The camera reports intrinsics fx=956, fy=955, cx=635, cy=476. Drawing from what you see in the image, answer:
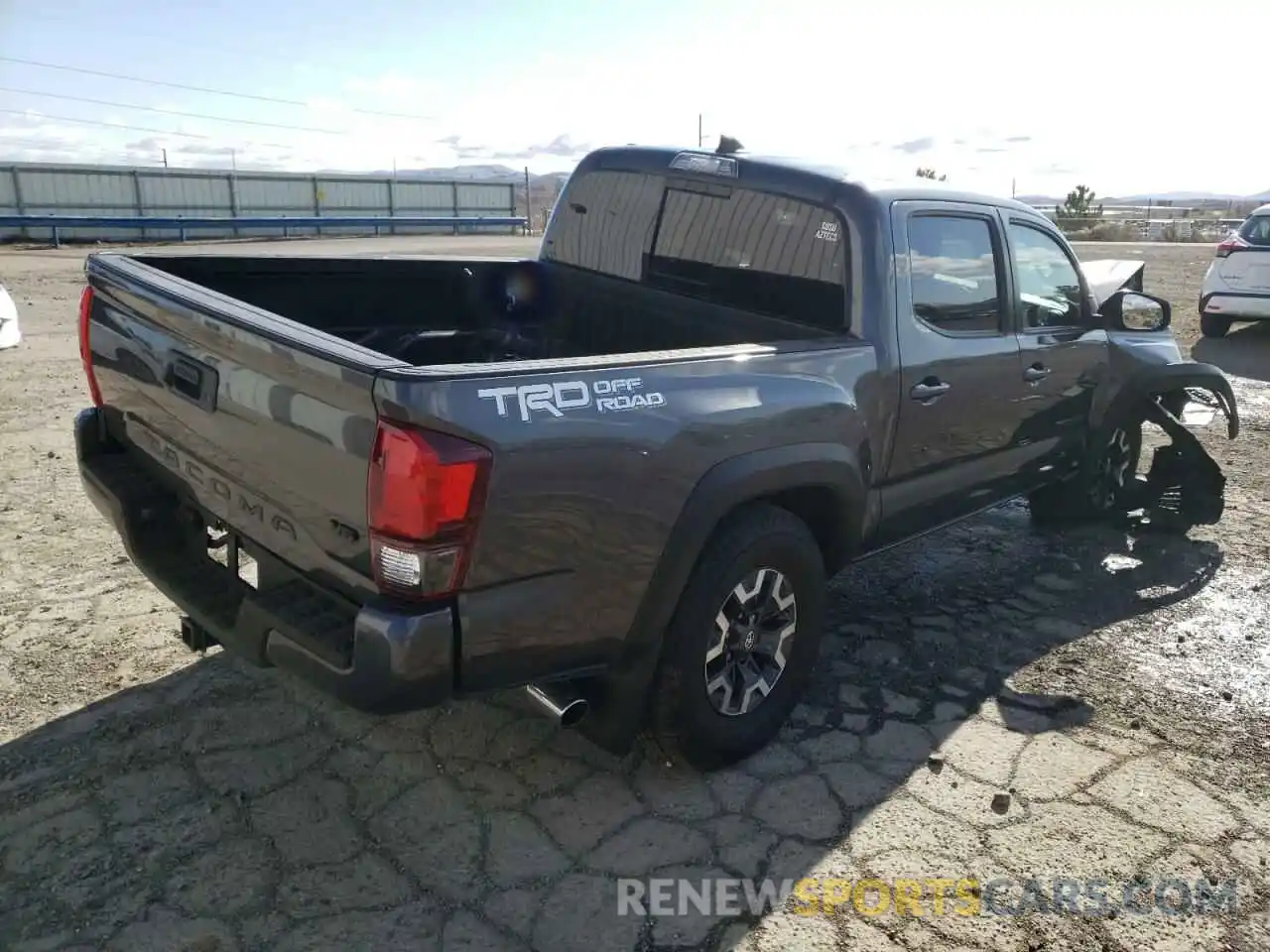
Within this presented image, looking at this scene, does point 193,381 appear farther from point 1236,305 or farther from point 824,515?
point 1236,305

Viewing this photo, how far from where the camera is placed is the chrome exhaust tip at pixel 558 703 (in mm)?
2631

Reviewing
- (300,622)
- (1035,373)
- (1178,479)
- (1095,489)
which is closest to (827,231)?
(1035,373)

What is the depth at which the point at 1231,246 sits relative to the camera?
38.4ft

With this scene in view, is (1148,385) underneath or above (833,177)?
underneath

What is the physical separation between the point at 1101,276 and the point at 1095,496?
1.73 m

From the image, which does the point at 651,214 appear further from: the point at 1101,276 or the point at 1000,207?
the point at 1101,276

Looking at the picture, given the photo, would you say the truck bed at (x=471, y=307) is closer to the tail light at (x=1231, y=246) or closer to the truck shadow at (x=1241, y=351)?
the truck shadow at (x=1241, y=351)

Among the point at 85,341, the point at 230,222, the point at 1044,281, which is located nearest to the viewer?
the point at 85,341

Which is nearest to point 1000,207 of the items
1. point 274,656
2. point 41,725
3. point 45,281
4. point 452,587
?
point 452,587

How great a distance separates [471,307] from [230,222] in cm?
2849

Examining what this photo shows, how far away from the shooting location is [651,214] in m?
4.20

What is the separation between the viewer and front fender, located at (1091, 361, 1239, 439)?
16.6ft

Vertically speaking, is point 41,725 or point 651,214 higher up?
point 651,214

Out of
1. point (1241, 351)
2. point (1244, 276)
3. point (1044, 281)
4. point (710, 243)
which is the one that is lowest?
point (1241, 351)
